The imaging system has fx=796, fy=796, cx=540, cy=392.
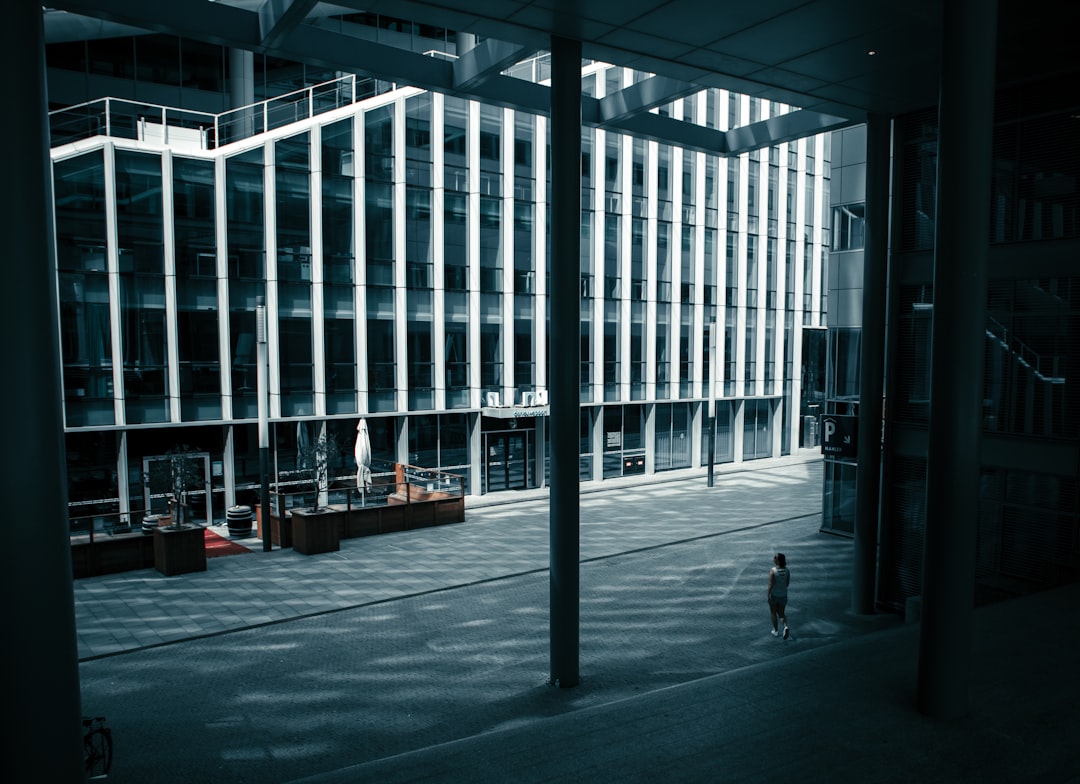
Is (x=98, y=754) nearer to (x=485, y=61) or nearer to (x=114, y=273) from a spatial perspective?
(x=485, y=61)

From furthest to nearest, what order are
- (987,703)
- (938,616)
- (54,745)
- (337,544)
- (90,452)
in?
1. (90,452)
2. (337,544)
3. (987,703)
4. (938,616)
5. (54,745)

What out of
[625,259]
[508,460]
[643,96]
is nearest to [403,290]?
[508,460]

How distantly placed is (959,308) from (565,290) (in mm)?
4739

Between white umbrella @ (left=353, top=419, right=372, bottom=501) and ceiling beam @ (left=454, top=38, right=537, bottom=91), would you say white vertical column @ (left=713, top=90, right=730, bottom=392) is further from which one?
ceiling beam @ (left=454, top=38, right=537, bottom=91)

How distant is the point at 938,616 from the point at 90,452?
20.5 metres

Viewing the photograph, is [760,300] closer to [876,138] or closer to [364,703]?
[876,138]

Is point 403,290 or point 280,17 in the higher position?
point 280,17

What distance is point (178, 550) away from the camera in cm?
1667

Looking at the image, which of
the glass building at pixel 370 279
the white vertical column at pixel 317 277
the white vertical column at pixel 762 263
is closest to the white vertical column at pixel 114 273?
the glass building at pixel 370 279

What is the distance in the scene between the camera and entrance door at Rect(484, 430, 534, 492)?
27.2 metres

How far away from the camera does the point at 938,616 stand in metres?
6.62

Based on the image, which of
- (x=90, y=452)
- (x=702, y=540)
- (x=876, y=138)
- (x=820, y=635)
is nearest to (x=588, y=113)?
(x=876, y=138)

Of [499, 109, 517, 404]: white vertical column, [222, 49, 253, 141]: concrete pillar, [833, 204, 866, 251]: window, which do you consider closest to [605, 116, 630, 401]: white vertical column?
[499, 109, 517, 404]: white vertical column

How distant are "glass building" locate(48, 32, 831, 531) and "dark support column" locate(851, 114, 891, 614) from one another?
242 inches
